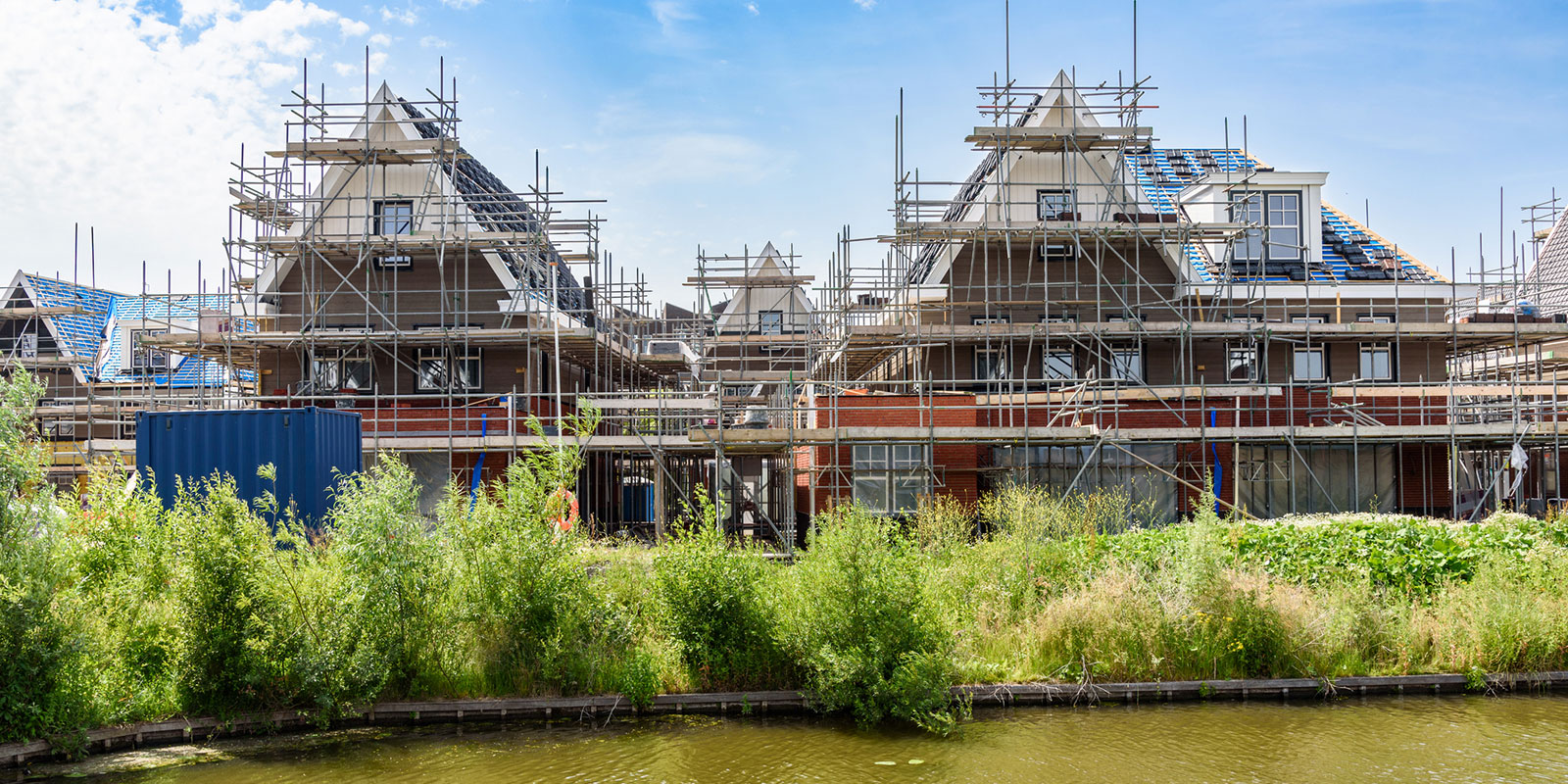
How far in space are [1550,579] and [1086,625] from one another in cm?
642

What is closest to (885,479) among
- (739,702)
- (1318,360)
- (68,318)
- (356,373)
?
(739,702)

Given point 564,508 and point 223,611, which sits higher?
point 564,508

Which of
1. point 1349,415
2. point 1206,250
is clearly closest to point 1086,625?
point 1349,415

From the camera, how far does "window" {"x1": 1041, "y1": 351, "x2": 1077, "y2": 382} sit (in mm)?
26906

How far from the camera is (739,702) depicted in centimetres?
1366

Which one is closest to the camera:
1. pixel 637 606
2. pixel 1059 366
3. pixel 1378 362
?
pixel 637 606

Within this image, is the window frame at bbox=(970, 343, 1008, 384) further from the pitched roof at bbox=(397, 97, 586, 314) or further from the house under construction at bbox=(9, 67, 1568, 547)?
the pitched roof at bbox=(397, 97, 586, 314)

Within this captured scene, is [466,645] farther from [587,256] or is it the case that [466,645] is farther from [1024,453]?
[587,256]

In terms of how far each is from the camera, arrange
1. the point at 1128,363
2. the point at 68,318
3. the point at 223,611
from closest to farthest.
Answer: the point at 223,611 < the point at 1128,363 < the point at 68,318

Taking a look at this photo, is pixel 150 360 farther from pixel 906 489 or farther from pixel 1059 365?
pixel 1059 365

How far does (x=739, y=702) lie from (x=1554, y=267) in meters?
37.0

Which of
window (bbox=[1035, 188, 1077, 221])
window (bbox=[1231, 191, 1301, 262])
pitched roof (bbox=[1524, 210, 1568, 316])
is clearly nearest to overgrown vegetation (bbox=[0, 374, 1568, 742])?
window (bbox=[1035, 188, 1077, 221])

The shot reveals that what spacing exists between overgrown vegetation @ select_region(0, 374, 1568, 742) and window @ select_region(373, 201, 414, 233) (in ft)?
44.1

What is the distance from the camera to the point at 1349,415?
78.8 ft
